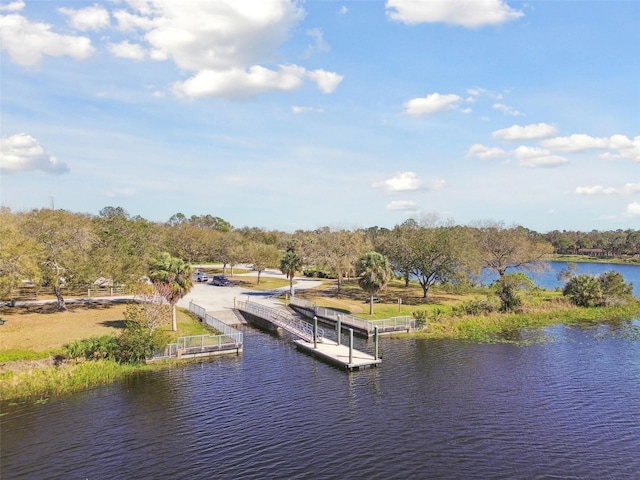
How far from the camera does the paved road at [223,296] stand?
63.6 meters

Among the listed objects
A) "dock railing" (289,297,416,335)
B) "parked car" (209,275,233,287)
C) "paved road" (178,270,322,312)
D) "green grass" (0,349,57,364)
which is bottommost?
"dock railing" (289,297,416,335)

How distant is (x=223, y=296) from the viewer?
71.5 metres

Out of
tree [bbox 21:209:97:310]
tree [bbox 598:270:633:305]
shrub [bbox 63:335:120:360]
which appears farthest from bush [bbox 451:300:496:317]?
tree [bbox 21:209:97:310]

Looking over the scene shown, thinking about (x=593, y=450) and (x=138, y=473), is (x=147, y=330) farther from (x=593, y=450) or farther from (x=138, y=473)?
(x=593, y=450)

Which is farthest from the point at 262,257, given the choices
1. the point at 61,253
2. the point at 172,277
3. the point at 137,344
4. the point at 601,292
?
the point at 601,292

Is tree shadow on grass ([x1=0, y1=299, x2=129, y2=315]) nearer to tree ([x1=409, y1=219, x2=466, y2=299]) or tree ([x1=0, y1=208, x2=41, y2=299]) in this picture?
tree ([x1=0, y1=208, x2=41, y2=299])

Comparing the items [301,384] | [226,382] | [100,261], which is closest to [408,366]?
[301,384]

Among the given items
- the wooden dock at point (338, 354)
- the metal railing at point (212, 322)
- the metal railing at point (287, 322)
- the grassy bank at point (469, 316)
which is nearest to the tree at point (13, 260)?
the metal railing at point (212, 322)

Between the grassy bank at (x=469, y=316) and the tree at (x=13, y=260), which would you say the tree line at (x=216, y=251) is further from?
the grassy bank at (x=469, y=316)

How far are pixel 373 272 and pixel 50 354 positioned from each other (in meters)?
34.7

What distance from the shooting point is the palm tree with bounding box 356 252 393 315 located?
54.9 meters

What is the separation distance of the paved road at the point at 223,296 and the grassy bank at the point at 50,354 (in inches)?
418

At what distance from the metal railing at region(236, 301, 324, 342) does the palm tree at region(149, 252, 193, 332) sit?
37.0 ft

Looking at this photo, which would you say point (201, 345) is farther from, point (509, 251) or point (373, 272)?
point (509, 251)
